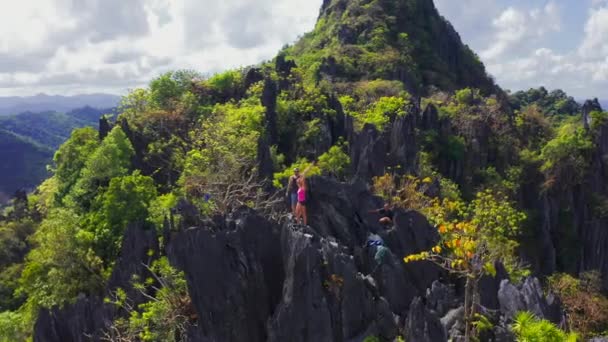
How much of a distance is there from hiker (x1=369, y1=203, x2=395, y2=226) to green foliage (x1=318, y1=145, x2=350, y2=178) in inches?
558

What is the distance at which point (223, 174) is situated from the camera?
34844mm

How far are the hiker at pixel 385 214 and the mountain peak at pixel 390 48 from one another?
44.4 meters

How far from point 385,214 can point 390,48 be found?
6249 centimetres

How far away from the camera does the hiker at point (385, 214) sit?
2447cm

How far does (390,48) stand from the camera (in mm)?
83125

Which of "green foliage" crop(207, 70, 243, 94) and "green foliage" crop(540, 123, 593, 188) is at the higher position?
"green foliage" crop(207, 70, 243, 94)

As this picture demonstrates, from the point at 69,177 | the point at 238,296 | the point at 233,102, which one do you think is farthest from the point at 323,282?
the point at 233,102

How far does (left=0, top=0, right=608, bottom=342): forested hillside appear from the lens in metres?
19.2

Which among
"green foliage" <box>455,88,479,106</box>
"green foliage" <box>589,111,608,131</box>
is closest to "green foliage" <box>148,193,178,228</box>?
"green foliage" <box>455,88,479,106</box>

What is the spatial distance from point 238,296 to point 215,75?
43806 millimetres

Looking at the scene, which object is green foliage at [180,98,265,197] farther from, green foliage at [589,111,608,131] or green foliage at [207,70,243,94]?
green foliage at [589,111,608,131]

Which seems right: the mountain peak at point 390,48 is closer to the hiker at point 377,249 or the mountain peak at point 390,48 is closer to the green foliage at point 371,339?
the hiker at point 377,249

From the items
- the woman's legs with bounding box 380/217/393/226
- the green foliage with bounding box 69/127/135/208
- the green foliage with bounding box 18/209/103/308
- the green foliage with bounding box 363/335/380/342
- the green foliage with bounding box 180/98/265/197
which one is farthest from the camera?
the green foliage with bounding box 69/127/135/208

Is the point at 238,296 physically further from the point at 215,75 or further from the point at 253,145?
the point at 215,75
